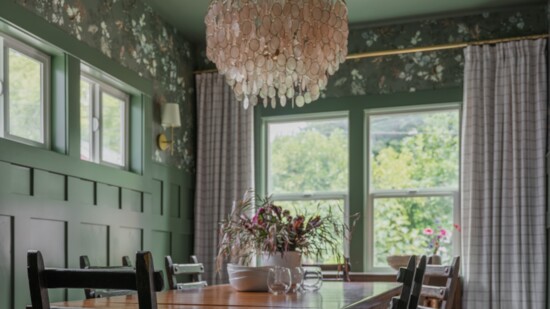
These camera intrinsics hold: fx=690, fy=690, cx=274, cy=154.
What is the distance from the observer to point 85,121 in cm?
481

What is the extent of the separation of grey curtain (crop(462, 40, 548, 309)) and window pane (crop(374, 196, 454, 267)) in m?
0.31

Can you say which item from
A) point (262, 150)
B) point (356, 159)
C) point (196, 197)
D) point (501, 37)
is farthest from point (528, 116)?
point (196, 197)

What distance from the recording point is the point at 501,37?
5617 millimetres

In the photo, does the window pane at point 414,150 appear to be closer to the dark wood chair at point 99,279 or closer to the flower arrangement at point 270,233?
the flower arrangement at point 270,233

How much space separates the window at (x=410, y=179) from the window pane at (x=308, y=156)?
27cm

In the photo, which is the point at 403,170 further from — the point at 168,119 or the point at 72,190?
the point at 72,190

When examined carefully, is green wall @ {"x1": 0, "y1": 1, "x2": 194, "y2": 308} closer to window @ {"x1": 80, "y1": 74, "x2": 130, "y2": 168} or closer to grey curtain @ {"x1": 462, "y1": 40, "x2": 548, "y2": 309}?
window @ {"x1": 80, "y1": 74, "x2": 130, "y2": 168}

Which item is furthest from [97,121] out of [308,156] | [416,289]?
[416,289]

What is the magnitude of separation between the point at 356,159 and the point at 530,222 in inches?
58.8

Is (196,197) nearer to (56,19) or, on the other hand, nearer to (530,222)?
(56,19)

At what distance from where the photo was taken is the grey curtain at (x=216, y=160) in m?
6.12

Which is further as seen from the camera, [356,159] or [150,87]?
[356,159]

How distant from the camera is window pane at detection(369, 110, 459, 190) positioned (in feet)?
19.1

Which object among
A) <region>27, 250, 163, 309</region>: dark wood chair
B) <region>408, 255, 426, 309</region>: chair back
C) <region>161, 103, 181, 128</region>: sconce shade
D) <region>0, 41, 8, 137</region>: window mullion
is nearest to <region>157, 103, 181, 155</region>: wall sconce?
<region>161, 103, 181, 128</region>: sconce shade
